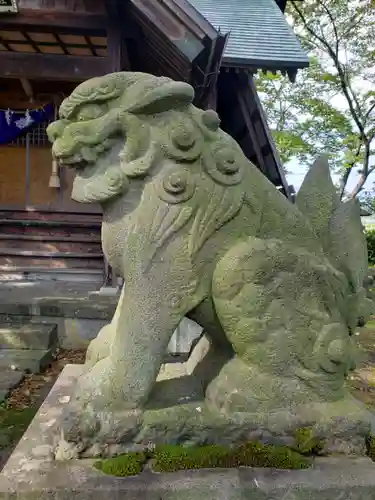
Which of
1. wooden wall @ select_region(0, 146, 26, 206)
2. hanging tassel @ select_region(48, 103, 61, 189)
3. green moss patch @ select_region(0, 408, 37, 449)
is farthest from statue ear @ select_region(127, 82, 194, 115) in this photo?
wooden wall @ select_region(0, 146, 26, 206)

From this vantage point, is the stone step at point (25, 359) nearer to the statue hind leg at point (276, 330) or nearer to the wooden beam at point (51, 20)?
the statue hind leg at point (276, 330)

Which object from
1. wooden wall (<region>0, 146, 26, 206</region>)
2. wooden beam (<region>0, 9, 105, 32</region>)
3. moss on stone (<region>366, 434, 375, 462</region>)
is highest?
wooden beam (<region>0, 9, 105, 32</region>)

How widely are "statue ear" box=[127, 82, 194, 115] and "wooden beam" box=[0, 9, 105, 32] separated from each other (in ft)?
16.0

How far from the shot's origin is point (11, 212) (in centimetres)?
897

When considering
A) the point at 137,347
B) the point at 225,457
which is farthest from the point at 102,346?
the point at 225,457

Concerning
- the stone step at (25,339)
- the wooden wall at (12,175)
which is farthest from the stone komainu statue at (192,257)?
the wooden wall at (12,175)

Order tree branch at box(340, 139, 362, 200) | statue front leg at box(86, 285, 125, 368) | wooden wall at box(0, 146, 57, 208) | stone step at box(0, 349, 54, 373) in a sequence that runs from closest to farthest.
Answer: statue front leg at box(86, 285, 125, 368)
stone step at box(0, 349, 54, 373)
wooden wall at box(0, 146, 57, 208)
tree branch at box(340, 139, 362, 200)

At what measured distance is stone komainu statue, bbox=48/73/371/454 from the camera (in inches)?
73.0

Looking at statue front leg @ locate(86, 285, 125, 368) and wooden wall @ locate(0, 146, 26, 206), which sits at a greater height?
statue front leg @ locate(86, 285, 125, 368)

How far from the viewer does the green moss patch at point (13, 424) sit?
3381 mm

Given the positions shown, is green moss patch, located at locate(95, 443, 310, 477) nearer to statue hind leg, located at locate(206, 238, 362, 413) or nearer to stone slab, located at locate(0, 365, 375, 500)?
stone slab, located at locate(0, 365, 375, 500)

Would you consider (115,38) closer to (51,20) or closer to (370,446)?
(51,20)

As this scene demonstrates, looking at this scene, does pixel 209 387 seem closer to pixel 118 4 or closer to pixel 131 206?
pixel 131 206

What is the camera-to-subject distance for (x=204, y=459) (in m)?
1.81
